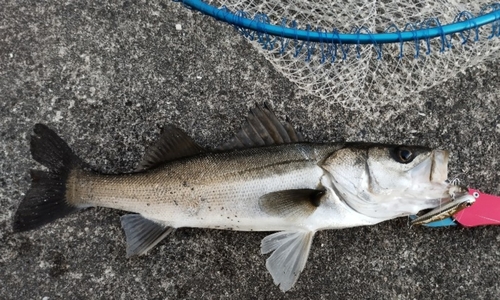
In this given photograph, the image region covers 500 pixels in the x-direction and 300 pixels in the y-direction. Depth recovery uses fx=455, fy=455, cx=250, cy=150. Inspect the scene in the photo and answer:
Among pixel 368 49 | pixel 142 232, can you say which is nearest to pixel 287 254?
pixel 142 232

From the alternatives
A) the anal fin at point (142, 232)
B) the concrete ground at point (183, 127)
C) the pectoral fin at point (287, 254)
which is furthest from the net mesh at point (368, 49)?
the anal fin at point (142, 232)

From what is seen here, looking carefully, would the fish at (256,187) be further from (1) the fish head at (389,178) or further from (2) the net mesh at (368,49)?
(2) the net mesh at (368,49)

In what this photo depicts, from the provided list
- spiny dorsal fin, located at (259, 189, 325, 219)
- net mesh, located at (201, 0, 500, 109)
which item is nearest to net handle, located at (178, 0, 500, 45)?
net mesh, located at (201, 0, 500, 109)

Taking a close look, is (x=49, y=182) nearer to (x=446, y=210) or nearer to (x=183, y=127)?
(x=183, y=127)

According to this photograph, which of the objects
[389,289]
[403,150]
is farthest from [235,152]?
[389,289]

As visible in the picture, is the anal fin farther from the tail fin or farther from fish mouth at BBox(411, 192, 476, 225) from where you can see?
fish mouth at BBox(411, 192, 476, 225)
